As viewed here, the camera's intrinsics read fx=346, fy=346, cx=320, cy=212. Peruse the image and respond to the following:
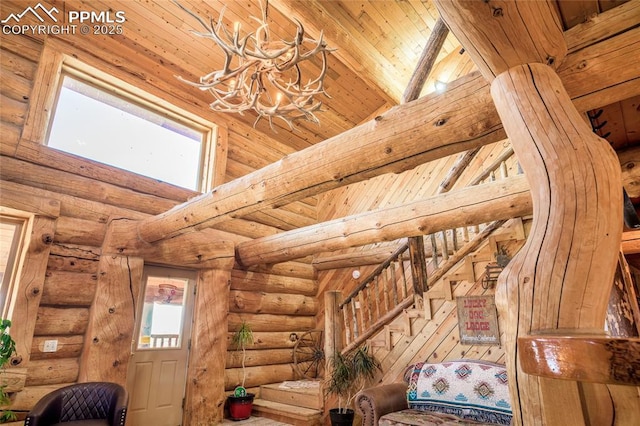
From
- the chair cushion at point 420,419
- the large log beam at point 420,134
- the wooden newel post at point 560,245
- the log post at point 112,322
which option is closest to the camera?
the wooden newel post at point 560,245

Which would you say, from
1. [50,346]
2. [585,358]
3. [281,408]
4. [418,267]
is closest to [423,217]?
[418,267]

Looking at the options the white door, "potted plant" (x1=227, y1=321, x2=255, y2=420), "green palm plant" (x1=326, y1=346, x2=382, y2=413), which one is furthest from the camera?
"potted plant" (x1=227, y1=321, x2=255, y2=420)

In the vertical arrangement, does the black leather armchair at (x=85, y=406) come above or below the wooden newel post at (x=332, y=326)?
below

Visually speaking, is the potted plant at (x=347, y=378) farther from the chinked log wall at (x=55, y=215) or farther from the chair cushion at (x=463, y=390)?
the chinked log wall at (x=55, y=215)

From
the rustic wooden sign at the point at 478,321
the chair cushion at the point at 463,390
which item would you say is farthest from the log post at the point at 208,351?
the rustic wooden sign at the point at 478,321

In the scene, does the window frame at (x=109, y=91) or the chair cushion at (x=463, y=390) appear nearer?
the chair cushion at (x=463, y=390)

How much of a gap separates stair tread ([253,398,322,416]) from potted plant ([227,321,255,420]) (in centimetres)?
16

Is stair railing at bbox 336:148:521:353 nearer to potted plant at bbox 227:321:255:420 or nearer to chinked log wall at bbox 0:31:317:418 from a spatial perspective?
potted plant at bbox 227:321:255:420

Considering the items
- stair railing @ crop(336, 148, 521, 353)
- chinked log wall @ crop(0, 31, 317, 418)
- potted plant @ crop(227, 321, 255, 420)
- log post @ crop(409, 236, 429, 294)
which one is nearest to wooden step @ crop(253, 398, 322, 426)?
potted plant @ crop(227, 321, 255, 420)

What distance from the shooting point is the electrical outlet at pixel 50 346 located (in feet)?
11.2

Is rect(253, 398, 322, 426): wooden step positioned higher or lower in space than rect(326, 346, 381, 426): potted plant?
lower

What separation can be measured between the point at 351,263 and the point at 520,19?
5.37m

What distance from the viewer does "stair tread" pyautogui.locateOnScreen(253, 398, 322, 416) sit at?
172 inches

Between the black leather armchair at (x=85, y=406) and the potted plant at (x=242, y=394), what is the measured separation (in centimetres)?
173
